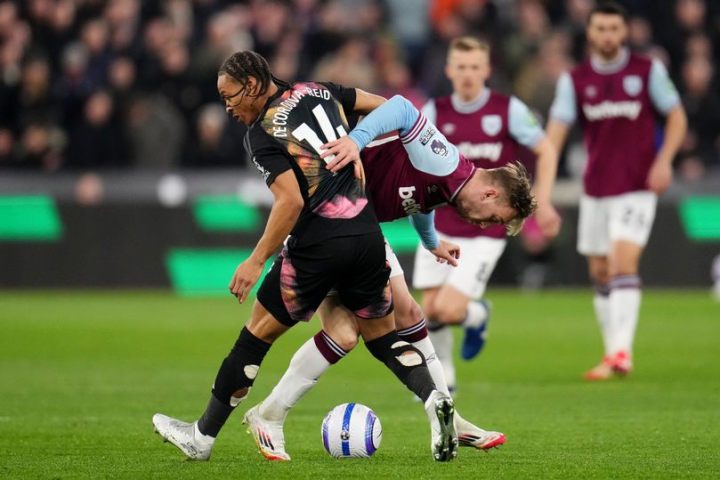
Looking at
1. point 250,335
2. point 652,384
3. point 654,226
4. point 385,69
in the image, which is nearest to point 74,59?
point 385,69

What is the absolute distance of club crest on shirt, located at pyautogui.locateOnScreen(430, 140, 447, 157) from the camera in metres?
6.66

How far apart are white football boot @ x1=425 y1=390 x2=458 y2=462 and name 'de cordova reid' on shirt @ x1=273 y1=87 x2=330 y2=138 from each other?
142cm

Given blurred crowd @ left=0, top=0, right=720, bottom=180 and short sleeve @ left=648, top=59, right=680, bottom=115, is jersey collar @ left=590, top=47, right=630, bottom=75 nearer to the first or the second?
short sleeve @ left=648, top=59, right=680, bottom=115

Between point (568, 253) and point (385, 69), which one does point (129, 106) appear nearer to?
point (385, 69)

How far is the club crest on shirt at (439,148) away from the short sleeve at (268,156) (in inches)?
30.6

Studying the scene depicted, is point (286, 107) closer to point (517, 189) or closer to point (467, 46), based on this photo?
point (517, 189)

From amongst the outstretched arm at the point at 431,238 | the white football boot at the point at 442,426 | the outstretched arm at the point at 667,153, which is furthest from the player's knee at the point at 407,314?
the outstretched arm at the point at 667,153

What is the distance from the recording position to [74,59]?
19.2 meters

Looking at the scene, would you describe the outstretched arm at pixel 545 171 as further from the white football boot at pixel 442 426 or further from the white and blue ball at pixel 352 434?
the white football boot at pixel 442 426

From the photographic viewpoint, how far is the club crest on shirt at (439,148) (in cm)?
666

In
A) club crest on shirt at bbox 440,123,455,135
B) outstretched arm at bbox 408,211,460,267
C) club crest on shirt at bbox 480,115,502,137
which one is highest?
club crest on shirt at bbox 480,115,502,137

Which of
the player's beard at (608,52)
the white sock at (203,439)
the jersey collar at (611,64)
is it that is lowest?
the white sock at (203,439)

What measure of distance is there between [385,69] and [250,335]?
43.5 feet

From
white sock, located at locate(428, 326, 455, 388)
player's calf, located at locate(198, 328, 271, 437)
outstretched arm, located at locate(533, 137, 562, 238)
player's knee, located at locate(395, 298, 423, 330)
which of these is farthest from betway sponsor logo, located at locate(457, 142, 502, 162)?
player's calf, located at locate(198, 328, 271, 437)
